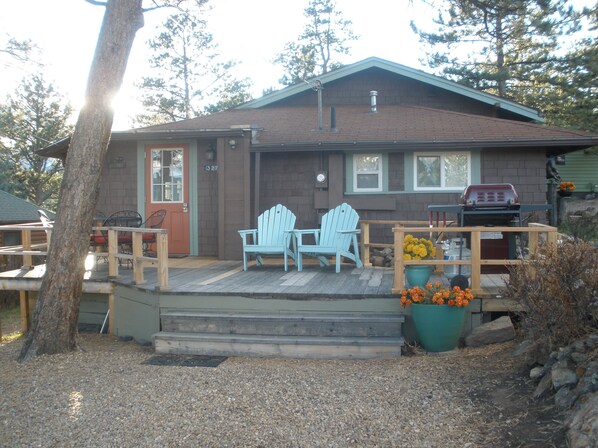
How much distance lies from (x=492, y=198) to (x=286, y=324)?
2.67 meters

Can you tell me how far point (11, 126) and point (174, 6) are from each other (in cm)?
2163

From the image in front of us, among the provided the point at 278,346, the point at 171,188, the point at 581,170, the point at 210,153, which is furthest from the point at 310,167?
the point at 581,170

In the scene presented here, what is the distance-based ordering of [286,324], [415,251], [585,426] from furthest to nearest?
[415,251] < [286,324] < [585,426]

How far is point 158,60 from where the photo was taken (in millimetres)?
28828

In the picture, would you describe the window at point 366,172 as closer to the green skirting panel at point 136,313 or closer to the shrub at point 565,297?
the green skirting panel at point 136,313

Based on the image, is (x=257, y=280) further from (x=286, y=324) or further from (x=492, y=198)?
(x=492, y=198)

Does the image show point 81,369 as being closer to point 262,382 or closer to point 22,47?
point 262,382

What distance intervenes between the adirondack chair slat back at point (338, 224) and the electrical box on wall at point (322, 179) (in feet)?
5.42

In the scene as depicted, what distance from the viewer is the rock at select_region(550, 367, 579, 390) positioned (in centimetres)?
361

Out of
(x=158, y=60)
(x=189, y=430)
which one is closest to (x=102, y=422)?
(x=189, y=430)

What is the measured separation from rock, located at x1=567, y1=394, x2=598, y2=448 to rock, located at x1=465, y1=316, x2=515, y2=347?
79.4 inches

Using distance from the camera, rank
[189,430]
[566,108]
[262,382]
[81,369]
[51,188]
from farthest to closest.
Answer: [51,188] → [566,108] → [81,369] → [262,382] → [189,430]

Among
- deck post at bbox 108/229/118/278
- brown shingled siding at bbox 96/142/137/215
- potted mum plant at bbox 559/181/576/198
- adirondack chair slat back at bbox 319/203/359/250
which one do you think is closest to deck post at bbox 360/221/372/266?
adirondack chair slat back at bbox 319/203/359/250

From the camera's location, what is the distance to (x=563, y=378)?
12.0ft
